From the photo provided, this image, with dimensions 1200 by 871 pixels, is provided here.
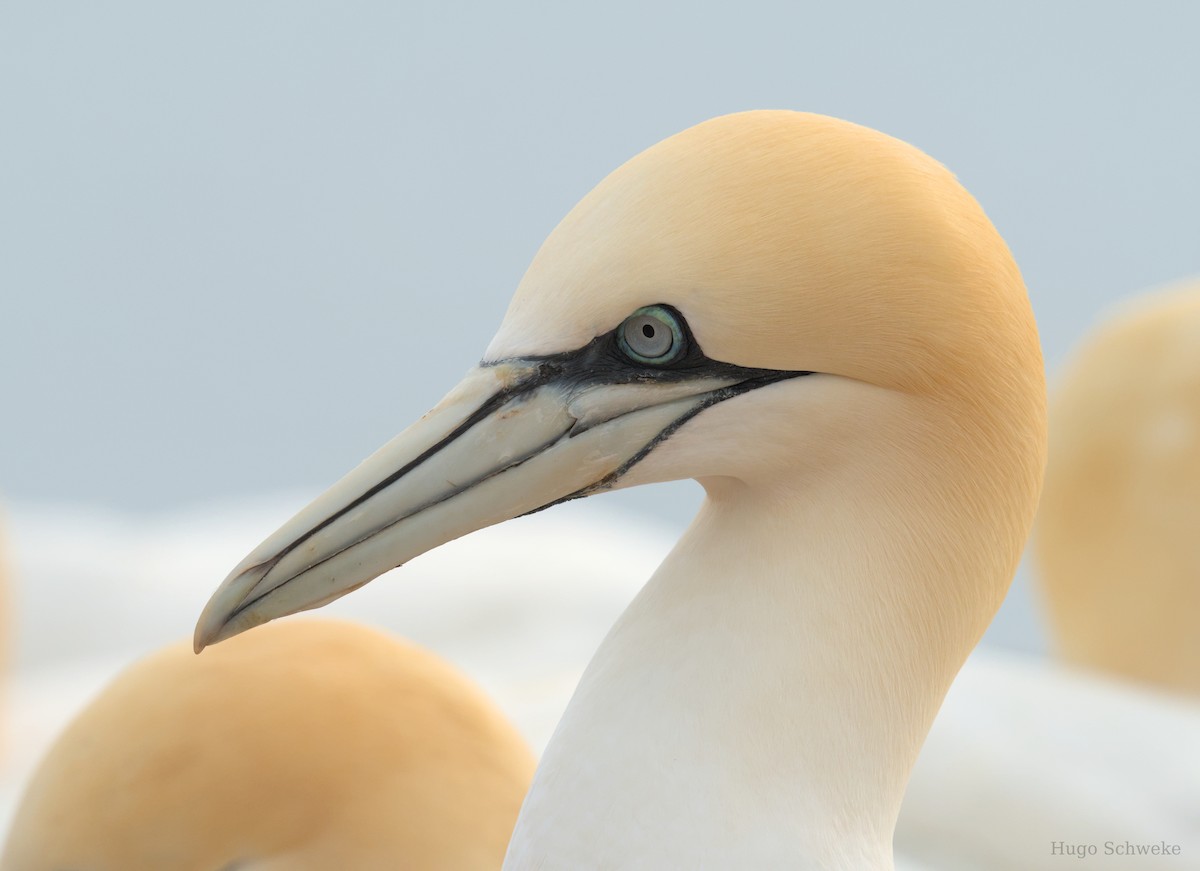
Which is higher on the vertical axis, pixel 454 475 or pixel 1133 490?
pixel 454 475

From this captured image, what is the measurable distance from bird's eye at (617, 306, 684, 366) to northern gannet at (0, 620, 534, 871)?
781mm

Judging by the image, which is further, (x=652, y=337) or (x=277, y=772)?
(x=277, y=772)

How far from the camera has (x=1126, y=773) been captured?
353 centimetres

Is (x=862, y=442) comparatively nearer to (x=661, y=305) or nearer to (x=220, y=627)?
(x=661, y=305)

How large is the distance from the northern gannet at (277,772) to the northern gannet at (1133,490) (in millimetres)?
2736

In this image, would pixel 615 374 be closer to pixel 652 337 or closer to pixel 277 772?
pixel 652 337

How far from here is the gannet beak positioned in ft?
5.64

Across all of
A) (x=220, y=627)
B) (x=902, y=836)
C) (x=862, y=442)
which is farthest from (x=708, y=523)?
(x=902, y=836)

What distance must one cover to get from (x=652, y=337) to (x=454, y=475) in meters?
0.24

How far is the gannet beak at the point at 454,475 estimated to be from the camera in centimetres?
172

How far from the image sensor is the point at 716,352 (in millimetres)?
1681

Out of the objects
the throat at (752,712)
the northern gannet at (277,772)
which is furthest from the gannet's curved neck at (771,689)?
the northern gannet at (277,772)

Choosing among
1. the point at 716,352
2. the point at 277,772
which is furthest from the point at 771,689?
the point at 277,772

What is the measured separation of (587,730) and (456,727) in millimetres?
508
